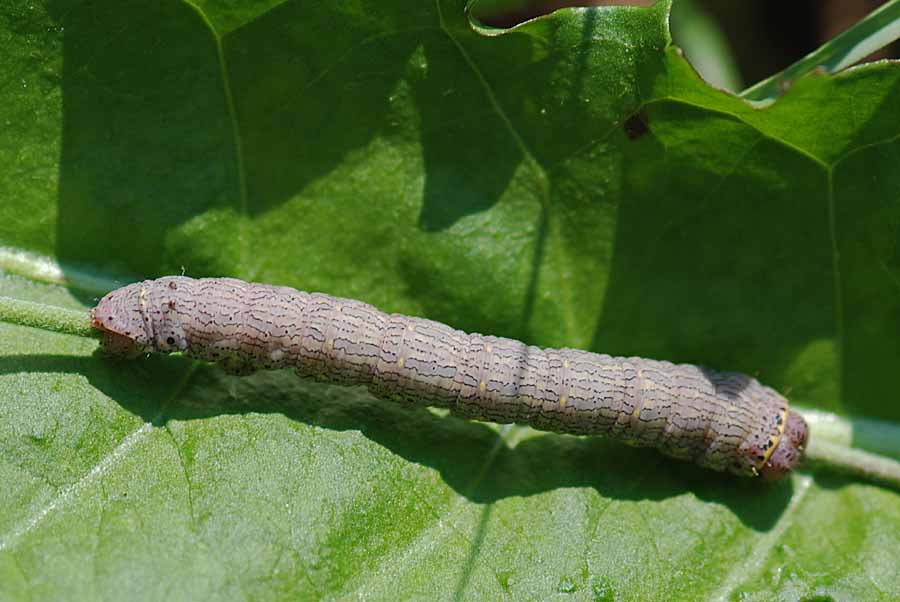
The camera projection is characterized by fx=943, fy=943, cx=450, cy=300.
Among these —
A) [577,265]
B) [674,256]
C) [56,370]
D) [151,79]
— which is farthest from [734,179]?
[56,370]

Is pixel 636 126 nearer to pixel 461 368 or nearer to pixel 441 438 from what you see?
pixel 461 368

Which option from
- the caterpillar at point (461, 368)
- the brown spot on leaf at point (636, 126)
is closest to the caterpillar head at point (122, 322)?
the caterpillar at point (461, 368)

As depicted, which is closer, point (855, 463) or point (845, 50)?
point (845, 50)

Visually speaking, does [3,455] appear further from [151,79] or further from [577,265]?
[577,265]

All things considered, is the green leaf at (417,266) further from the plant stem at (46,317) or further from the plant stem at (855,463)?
the plant stem at (46,317)

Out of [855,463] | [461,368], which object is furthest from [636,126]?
[855,463]

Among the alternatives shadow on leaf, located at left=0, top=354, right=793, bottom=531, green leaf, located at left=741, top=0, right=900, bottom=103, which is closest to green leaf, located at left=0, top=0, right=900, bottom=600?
shadow on leaf, located at left=0, top=354, right=793, bottom=531

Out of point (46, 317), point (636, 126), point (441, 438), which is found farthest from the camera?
point (441, 438)
